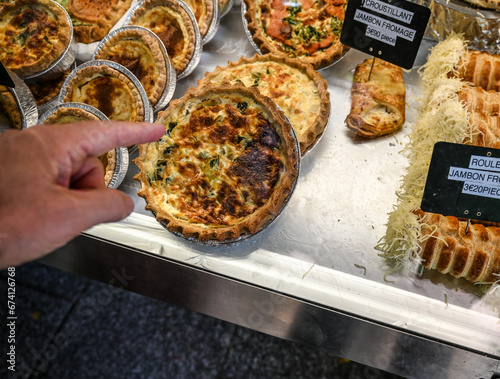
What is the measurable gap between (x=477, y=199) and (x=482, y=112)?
81 cm

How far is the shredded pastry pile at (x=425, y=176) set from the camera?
2113mm

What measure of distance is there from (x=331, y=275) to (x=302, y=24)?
72.9 inches

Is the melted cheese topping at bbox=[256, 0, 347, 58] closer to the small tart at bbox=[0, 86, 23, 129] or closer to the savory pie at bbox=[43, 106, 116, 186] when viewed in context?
the savory pie at bbox=[43, 106, 116, 186]

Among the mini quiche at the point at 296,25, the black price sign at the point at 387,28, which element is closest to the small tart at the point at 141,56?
the mini quiche at the point at 296,25

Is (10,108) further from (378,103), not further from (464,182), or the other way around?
(464,182)

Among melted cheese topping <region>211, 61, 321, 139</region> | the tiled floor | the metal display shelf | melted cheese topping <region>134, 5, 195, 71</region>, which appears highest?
melted cheese topping <region>134, 5, 195, 71</region>

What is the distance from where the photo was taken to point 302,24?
3.10 metres

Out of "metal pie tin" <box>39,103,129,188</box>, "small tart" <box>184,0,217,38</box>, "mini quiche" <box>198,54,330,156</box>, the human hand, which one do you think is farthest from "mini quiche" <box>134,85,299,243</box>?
the human hand

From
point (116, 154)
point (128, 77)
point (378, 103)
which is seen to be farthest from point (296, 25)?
point (116, 154)

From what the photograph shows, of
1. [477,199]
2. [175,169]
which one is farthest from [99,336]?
[477,199]

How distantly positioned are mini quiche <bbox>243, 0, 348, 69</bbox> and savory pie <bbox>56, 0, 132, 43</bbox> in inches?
39.8

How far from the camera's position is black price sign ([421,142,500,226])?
1940mm

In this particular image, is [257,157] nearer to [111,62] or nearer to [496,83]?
[111,62]

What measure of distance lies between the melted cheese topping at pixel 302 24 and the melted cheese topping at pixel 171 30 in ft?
1.92
